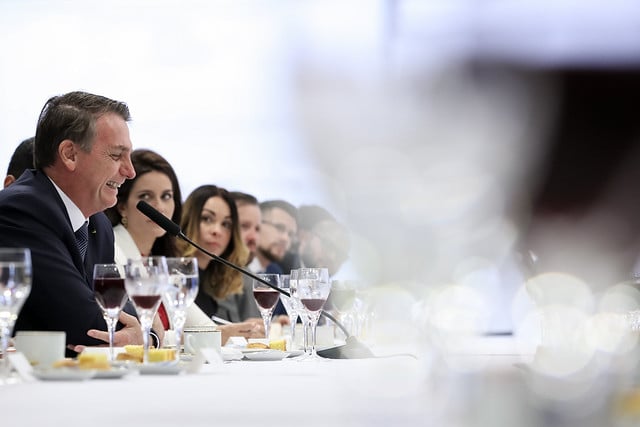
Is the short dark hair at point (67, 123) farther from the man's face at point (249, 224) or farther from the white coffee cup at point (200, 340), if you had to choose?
the man's face at point (249, 224)

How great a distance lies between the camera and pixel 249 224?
4.46 m

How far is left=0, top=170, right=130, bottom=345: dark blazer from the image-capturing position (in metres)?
1.96

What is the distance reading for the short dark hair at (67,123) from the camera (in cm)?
227

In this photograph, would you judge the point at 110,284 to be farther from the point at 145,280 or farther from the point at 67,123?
the point at 67,123

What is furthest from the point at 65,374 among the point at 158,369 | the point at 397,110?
the point at 397,110

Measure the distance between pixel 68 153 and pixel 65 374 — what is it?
1210mm

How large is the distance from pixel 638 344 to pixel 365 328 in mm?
1262

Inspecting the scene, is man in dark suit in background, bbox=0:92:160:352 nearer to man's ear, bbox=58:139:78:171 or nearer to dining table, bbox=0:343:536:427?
man's ear, bbox=58:139:78:171

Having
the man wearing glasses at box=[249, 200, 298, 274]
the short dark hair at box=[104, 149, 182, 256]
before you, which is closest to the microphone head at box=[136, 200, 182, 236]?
the short dark hair at box=[104, 149, 182, 256]

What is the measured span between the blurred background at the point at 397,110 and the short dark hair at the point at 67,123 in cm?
240

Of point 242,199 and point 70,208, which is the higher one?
point 242,199

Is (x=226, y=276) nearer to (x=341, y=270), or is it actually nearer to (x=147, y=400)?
(x=341, y=270)

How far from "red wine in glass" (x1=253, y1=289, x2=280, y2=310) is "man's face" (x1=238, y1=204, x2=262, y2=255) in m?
2.24

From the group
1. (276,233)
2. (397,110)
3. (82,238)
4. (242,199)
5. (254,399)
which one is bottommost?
(254,399)
